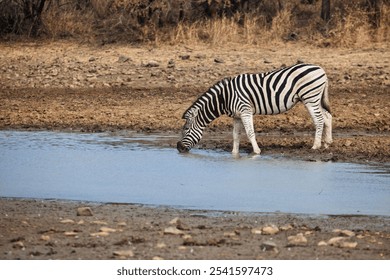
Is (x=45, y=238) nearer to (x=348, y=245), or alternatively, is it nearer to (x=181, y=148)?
(x=348, y=245)

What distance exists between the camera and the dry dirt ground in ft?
25.1

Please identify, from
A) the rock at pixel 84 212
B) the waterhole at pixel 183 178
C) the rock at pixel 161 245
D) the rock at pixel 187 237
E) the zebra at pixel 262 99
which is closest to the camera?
the rock at pixel 161 245

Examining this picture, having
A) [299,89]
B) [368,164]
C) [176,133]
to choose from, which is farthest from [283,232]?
[176,133]

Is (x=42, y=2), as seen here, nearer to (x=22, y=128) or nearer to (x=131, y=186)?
(x=22, y=128)

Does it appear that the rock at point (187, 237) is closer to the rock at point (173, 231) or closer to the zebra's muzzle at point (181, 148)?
the rock at point (173, 231)

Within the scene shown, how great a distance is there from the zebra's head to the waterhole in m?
0.14

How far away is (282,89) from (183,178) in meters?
2.90

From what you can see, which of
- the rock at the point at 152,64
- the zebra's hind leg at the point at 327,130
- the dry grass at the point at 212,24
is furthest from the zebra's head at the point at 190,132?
the dry grass at the point at 212,24

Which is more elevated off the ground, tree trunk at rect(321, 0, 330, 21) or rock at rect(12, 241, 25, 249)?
tree trunk at rect(321, 0, 330, 21)

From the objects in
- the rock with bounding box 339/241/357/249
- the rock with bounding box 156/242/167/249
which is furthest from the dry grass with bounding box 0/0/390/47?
the rock with bounding box 156/242/167/249

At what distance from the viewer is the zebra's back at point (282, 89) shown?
45.5 ft

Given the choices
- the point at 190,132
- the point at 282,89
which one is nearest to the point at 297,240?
the point at 190,132

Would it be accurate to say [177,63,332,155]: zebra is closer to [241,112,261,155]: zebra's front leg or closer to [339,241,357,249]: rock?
[241,112,261,155]: zebra's front leg

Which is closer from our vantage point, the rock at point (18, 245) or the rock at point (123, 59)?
the rock at point (18, 245)
